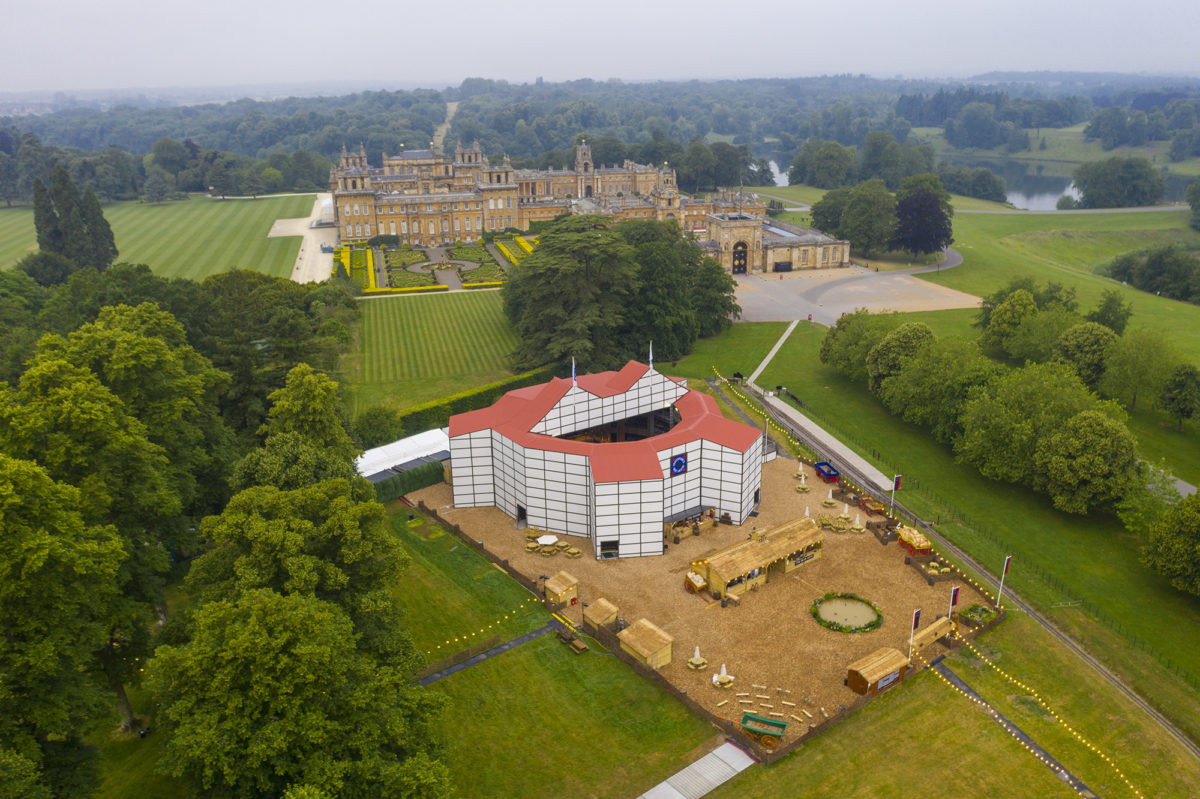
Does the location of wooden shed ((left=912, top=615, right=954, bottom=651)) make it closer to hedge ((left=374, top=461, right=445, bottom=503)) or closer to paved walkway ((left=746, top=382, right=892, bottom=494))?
paved walkway ((left=746, top=382, right=892, bottom=494))

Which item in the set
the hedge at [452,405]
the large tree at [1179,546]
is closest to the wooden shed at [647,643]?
the large tree at [1179,546]

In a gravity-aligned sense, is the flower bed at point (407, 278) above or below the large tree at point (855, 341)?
above

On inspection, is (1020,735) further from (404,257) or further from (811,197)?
(811,197)

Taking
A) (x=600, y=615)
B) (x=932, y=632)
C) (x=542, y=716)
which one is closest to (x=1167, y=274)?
(x=932, y=632)

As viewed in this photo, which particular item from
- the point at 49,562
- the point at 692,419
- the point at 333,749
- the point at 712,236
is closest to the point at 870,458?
the point at 692,419

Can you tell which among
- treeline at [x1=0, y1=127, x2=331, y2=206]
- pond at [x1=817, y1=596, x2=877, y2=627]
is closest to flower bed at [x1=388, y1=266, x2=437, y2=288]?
pond at [x1=817, y1=596, x2=877, y2=627]

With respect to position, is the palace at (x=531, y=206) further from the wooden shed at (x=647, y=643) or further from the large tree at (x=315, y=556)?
the large tree at (x=315, y=556)

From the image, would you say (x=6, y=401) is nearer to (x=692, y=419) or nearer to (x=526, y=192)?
(x=692, y=419)
